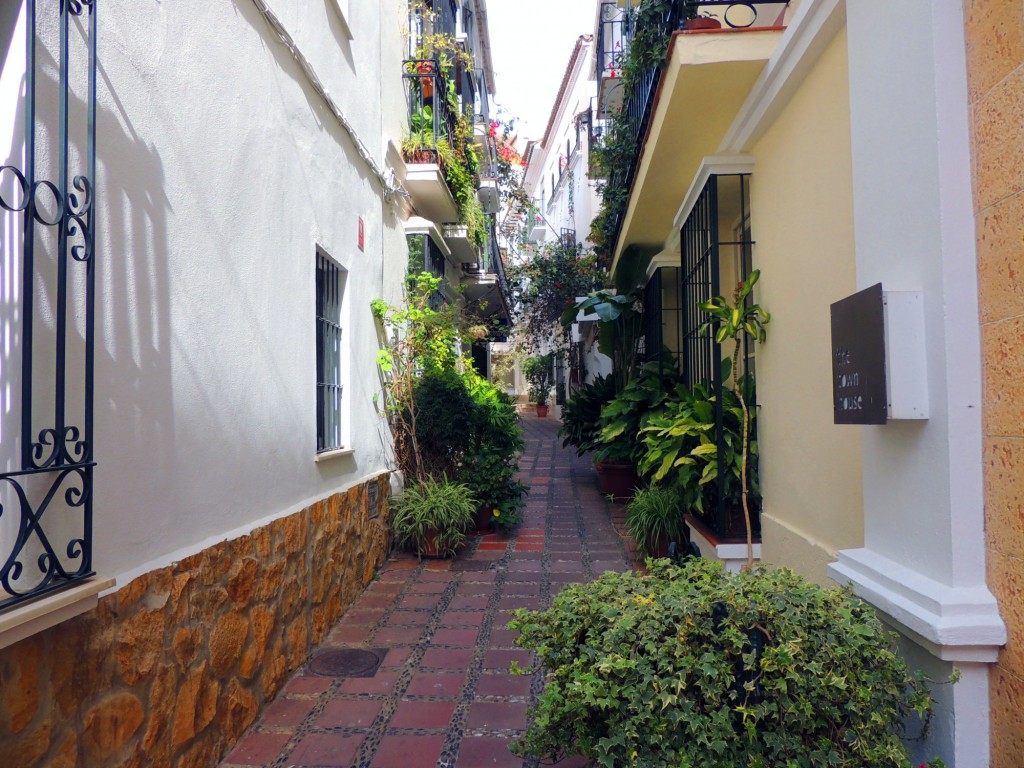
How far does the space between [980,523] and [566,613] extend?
127cm

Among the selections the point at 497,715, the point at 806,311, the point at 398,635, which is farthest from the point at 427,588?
the point at 806,311

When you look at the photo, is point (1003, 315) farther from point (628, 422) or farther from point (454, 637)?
point (628, 422)

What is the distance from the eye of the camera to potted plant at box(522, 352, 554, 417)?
1022 inches

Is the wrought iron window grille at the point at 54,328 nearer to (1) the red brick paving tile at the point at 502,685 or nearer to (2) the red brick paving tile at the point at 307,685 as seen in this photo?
Answer: (2) the red brick paving tile at the point at 307,685

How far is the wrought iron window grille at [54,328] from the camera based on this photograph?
204cm

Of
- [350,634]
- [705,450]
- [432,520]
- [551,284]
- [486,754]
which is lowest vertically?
[486,754]

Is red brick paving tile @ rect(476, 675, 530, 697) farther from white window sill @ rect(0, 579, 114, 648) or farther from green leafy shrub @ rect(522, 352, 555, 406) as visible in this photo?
green leafy shrub @ rect(522, 352, 555, 406)

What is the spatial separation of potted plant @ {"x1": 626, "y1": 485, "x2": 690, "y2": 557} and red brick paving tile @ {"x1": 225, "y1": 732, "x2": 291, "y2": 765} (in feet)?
11.5

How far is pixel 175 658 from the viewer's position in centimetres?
288

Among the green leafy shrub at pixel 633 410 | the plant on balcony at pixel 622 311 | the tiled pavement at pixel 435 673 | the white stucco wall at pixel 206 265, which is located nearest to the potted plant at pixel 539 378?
the plant on balcony at pixel 622 311

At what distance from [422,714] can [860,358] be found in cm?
274

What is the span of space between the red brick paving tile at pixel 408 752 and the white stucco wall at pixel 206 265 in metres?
1.22

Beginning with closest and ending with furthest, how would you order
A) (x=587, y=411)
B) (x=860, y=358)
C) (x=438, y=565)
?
1. (x=860, y=358)
2. (x=438, y=565)
3. (x=587, y=411)

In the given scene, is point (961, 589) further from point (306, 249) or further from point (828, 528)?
point (306, 249)
